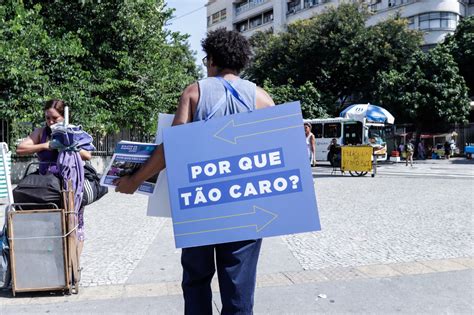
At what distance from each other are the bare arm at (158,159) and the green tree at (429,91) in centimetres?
3019

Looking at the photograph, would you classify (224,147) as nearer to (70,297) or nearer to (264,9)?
(70,297)

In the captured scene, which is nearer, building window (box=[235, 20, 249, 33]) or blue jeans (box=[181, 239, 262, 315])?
blue jeans (box=[181, 239, 262, 315])

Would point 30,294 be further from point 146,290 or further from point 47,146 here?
point 47,146

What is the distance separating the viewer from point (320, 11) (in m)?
48.8

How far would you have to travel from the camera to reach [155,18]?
1544 centimetres

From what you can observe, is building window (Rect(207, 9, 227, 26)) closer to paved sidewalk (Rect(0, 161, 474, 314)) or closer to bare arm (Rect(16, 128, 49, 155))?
paved sidewalk (Rect(0, 161, 474, 314))

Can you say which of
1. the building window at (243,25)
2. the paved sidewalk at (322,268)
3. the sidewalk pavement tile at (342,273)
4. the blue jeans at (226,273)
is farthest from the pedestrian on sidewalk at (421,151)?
the building window at (243,25)

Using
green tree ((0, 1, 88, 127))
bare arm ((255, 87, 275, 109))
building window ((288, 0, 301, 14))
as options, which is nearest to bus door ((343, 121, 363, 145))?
green tree ((0, 1, 88, 127))

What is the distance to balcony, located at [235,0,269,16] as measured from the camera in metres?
60.2

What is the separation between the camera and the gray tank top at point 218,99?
94.0 inches

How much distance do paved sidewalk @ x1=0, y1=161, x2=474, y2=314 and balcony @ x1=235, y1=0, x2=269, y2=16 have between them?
180 feet

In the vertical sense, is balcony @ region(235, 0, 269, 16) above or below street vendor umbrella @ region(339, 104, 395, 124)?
above

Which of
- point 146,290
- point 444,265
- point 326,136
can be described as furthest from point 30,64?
point 326,136

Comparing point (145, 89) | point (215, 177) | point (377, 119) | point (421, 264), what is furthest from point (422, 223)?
point (377, 119)
